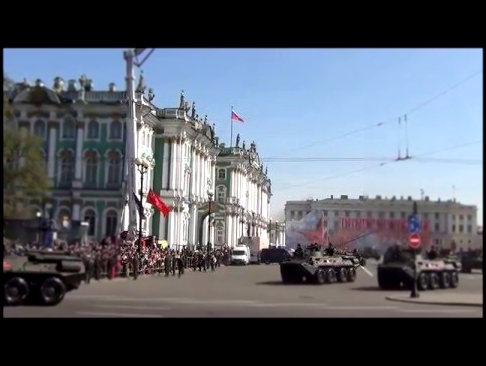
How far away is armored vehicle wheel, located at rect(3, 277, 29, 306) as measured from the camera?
6223 mm

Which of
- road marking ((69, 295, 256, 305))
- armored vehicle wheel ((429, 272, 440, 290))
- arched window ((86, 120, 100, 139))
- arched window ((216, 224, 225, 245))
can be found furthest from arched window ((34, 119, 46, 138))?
armored vehicle wheel ((429, 272, 440, 290))

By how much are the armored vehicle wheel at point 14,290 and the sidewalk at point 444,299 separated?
3766 mm

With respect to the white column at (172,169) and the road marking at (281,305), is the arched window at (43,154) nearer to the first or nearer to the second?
the white column at (172,169)

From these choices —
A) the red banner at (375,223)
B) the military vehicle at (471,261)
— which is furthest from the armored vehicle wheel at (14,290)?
the military vehicle at (471,261)

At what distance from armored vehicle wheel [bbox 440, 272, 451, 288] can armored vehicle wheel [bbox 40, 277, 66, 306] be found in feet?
13.0

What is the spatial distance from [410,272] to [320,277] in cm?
98

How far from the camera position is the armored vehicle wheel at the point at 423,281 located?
6.41 meters

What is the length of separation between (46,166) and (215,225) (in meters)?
1.99

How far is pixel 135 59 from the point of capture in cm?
635

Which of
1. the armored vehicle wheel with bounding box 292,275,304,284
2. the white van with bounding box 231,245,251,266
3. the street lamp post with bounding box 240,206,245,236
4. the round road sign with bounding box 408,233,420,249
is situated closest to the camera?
the round road sign with bounding box 408,233,420,249

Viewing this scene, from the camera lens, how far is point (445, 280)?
6496mm

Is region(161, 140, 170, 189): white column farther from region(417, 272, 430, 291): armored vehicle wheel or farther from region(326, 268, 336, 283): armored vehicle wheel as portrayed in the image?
region(417, 272, 430, 291): armored vehicle wheel

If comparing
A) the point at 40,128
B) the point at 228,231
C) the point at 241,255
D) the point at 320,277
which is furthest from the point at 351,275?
the point at 40,128
